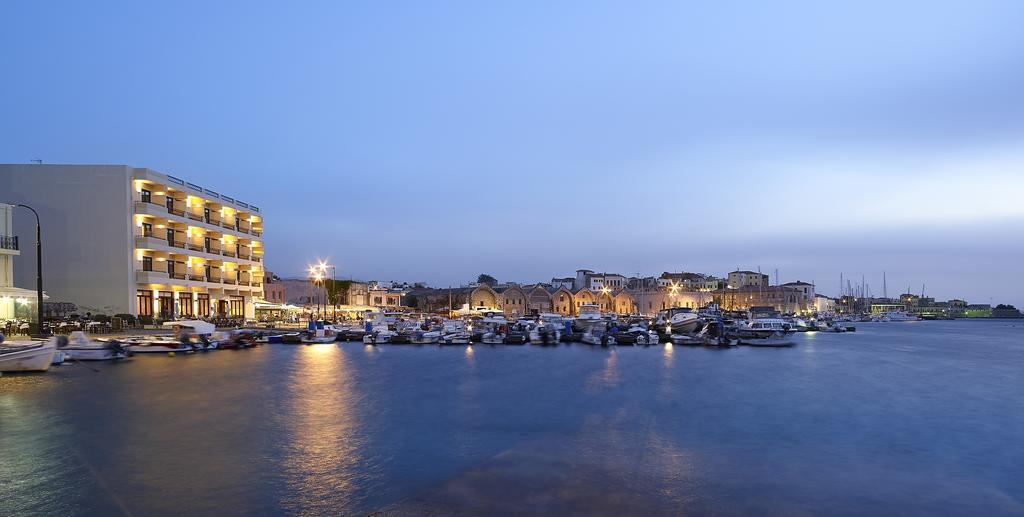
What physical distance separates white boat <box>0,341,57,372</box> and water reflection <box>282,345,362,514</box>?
9.92 meters

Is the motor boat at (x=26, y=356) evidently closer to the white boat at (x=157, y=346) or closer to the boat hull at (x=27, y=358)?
the boat hull at (x=27, y=358)

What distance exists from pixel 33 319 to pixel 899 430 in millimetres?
43787

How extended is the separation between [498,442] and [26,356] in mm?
22201

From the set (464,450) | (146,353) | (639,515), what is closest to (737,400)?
(464,450)

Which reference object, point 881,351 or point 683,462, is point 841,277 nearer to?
point 881,351

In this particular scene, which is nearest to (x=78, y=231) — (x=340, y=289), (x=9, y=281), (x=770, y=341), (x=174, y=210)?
(x=174, y=210)

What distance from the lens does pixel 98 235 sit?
4412 cm

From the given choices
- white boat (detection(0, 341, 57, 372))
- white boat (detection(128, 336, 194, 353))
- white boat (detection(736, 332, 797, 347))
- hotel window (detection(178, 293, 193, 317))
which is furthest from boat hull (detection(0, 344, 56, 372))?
white boat (detection(736, 332, 797, 347))

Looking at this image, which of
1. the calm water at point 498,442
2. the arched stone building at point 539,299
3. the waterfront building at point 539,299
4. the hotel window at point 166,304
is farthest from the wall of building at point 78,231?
the arched stone building at point 539,299

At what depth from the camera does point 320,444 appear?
1420 cm

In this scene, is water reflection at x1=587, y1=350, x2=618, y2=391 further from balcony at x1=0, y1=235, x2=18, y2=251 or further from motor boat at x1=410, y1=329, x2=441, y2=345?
balcony at x1=0, y1=235, x2=18, y2=251

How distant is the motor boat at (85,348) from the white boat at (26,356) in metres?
4.34

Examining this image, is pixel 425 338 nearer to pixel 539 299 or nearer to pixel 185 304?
pixel 185 304

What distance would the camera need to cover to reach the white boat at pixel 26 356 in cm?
2497
